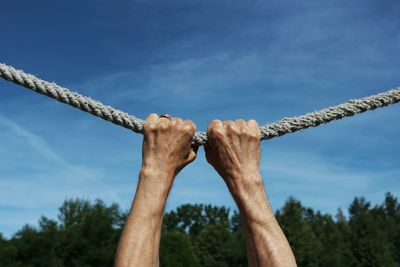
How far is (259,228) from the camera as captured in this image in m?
2.40

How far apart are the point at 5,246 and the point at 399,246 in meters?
40.0

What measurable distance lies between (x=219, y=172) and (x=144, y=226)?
0.53 meters

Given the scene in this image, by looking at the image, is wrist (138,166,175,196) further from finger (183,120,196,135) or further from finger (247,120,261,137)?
finger (247,120,261,137)

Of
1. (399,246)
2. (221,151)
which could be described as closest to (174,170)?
(221,151)

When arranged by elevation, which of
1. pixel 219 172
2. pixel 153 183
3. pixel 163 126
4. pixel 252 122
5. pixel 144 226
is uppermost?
pixel 252 122

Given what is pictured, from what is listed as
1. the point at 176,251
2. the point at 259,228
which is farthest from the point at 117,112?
the point at 176,251

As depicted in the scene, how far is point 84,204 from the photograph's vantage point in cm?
5781

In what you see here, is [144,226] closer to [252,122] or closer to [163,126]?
[163,126]

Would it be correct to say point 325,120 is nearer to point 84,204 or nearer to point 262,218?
point 262,218

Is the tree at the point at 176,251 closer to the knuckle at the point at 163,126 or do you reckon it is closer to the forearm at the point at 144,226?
the knuckle at the point at 163,126

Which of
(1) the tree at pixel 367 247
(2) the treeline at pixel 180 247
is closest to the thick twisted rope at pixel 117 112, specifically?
(2) the treeline at pixel 180 247

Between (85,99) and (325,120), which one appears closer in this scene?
(85,99)

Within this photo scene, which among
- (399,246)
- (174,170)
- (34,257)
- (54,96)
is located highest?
(399,246)

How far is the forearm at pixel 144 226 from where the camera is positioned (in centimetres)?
228
